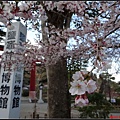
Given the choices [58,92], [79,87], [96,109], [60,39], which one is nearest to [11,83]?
→ [58,92]

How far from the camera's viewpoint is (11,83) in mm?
3609

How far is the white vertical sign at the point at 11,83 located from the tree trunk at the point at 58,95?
0.95 meters

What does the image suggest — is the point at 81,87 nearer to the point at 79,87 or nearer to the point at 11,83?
the point at 79,87

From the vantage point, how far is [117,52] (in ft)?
11.4

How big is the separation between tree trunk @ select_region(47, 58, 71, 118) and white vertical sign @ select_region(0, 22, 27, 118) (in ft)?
3.11

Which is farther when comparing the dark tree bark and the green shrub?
the green shrub

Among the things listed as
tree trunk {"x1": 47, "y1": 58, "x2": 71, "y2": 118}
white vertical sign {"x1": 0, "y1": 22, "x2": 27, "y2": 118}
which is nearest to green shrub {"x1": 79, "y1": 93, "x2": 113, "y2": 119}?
white vertical sign {"x1": 0, "y1": 22, "x2": 27, "y2": 118}

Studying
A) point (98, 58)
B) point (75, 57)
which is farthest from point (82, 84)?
point (75, 57)

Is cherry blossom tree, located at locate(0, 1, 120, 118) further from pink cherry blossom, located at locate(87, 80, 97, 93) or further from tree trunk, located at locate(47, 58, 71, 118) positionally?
pink cherry blossom, located at locate(87, 80, 97, 93)

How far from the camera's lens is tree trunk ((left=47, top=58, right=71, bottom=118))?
106 inches

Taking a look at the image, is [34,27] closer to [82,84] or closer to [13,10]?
[13,10]

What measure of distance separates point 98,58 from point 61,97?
64.9 inches

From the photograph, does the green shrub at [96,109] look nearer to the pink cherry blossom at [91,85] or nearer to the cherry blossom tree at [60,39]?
the cherry blossom tree at [60,39]

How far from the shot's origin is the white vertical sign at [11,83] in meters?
3.51
